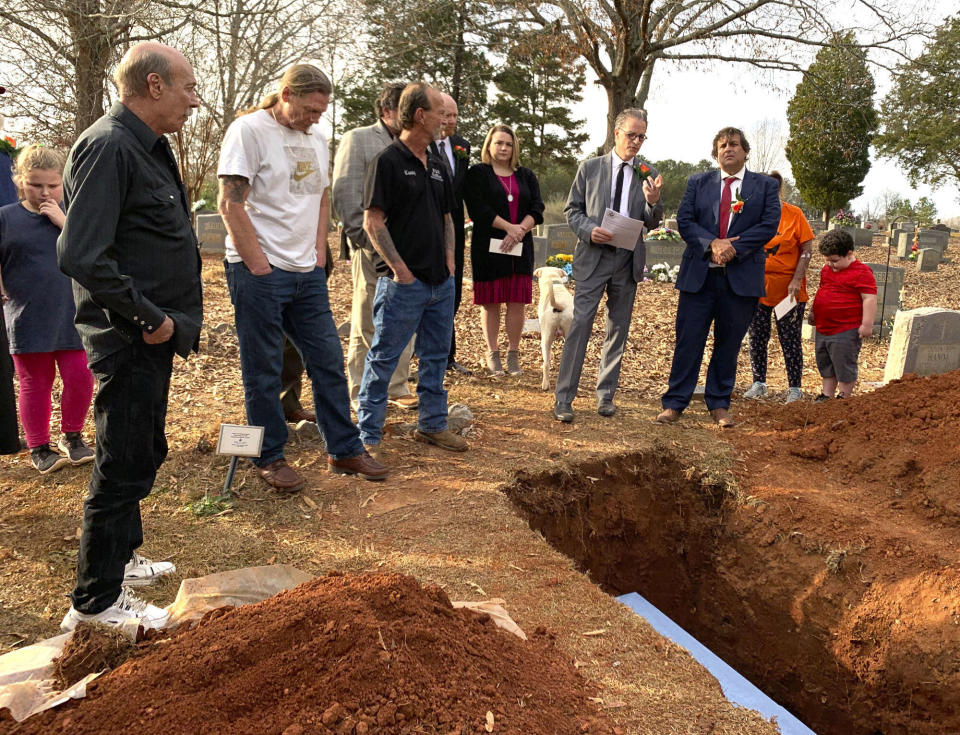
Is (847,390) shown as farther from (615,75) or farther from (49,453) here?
(615,75)

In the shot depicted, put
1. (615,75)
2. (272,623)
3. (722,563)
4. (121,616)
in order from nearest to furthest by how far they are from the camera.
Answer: (272,623) < (121,616) < (722,563) < (615,75)

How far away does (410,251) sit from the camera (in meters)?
4.25

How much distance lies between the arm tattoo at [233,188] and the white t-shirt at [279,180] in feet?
0.09

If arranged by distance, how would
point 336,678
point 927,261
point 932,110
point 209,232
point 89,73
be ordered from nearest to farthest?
point 336,678 → point 89,73 → point 209,232 → point 927,261 → point 932,110

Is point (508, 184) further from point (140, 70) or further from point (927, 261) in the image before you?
point (927, 261)

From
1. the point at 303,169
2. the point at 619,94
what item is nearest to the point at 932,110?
the point at 619,94

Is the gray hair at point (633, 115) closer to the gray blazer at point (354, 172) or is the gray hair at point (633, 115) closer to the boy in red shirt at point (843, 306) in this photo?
the gray blazer at point (354, 172)

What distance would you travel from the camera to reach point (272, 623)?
226 centimetres

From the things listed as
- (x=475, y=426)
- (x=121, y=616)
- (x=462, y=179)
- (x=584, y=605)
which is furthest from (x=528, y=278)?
(x=121, y=616)

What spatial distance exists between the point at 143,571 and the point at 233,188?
1855 mm

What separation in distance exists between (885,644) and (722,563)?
1.09 meters

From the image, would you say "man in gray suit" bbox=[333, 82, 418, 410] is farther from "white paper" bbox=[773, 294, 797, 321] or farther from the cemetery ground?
"white paper" bbox=[773, 294, 797, 321]

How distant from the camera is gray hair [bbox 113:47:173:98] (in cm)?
258

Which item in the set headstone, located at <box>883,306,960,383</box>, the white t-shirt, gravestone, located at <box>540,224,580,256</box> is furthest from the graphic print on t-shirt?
gravestone, located at <box>540,224,580,256</box>
